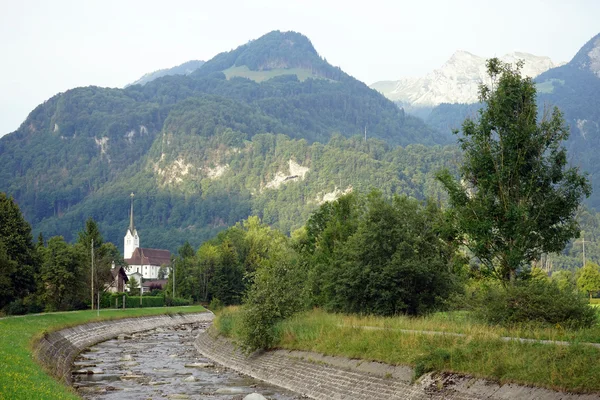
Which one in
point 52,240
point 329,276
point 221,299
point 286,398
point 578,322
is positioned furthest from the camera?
point 221,299

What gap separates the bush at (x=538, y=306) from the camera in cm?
3369

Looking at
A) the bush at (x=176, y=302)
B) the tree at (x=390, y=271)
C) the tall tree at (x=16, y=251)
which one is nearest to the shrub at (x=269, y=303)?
the tree at (x=390, y=271)

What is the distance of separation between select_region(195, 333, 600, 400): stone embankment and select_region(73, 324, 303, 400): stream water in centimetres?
110

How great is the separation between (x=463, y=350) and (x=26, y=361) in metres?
21.2

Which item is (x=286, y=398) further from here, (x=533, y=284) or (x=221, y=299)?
(x=221, y=299)

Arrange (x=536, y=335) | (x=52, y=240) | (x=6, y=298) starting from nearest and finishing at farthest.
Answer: (x=536, y=335)
(x=6, y=298)
(x=52, y=240)

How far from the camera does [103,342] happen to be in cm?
7956

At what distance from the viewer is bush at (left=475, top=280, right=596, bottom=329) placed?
3369 centimetres

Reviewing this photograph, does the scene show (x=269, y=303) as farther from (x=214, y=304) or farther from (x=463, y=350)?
(x=214, y=304)

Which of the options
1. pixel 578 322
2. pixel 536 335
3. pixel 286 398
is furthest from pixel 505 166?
pixel 286 398

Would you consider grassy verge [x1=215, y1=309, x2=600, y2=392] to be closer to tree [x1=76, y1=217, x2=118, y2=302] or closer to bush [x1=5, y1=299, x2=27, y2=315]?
bush [x1=5, y1=299, x2=27, y2=315]

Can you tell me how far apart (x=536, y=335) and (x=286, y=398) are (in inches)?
582

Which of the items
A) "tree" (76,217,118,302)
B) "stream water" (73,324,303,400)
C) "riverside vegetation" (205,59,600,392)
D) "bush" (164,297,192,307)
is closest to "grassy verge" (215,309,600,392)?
"riverside vegetation" (205,59,600,392)

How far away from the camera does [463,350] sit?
3012cm
